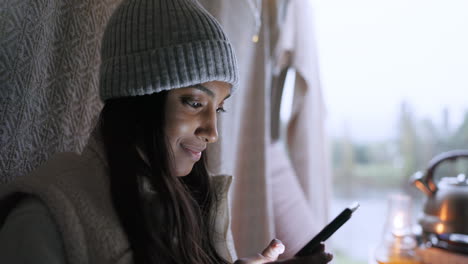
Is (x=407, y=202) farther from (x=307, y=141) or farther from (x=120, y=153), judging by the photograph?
(x=120, y=153)

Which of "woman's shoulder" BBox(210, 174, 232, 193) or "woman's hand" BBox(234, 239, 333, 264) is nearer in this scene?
"woman's hand" BBox(234, 239, 333, 264)

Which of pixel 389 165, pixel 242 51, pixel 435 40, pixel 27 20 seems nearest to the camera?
pixel 27 20

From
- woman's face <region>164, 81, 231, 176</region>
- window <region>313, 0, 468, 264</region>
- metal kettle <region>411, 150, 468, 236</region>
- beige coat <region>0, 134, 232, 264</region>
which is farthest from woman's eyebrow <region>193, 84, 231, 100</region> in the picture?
window <region>313, 0, 468, 264</region>

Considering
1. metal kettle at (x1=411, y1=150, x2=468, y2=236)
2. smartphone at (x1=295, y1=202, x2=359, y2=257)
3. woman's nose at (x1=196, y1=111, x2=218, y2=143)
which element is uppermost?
woman's nose at (x1=196, y1=111, x2=218, y2=143)

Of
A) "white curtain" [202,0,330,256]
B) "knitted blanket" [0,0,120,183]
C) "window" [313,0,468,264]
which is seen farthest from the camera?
"window" [313,0,468,264]

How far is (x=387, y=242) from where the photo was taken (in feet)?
3.00

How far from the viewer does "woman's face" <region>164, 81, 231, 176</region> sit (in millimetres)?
424

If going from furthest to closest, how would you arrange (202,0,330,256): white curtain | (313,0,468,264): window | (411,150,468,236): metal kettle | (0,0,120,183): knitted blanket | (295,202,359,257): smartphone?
1. (313,0,468,264): window
2. (411,150,468,236): metal kettle
3. (202,0,330,256): white curtain
4. (0,0,120,183): knitted blanket
5. (295,202,359,257): smartphone

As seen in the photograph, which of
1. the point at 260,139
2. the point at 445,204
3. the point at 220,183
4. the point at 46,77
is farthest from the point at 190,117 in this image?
the point at 445,204

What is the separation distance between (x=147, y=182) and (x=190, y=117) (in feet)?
0.28

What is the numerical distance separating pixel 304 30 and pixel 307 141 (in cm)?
32

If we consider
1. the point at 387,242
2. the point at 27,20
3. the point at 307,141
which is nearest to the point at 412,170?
the point at 307,141

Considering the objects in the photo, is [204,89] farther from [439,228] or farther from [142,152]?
[439,228]

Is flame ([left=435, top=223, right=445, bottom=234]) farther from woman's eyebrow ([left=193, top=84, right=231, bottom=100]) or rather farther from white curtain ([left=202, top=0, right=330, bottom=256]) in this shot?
woman's eyebrow ([left=193, top=84, right=231, bottom=100])
